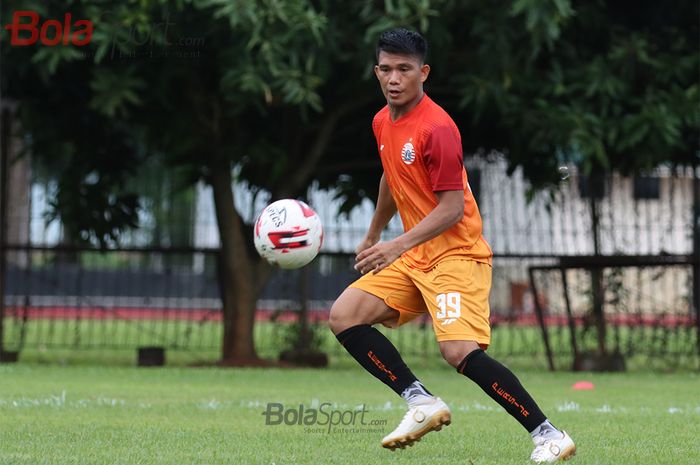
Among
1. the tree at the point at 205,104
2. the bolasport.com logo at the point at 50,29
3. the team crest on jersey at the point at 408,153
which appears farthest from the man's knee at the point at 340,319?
the bolasport.com logo at the point at 50,29

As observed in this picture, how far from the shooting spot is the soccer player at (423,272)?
263 inches

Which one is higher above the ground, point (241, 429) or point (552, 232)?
point (552, 232)

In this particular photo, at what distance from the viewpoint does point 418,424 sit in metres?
6.80

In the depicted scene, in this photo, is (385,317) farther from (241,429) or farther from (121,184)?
(121,184)

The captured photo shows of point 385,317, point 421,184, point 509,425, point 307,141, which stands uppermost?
point 307,141

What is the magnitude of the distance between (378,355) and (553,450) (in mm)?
1064

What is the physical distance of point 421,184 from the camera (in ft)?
22.6

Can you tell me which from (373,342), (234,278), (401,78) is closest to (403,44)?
(401,78)

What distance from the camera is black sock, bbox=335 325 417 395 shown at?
7016mm

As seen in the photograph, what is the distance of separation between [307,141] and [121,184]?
2522 mm

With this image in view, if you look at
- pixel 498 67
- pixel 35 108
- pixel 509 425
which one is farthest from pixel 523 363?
pixel 509 425

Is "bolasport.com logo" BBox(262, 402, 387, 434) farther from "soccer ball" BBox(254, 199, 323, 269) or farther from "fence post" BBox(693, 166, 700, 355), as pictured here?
"fence post" BBox(693, 166, 700, 355)

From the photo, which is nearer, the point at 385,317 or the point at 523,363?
the point at 385,317

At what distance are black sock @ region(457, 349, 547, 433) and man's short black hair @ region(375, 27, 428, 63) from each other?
1.59 m
